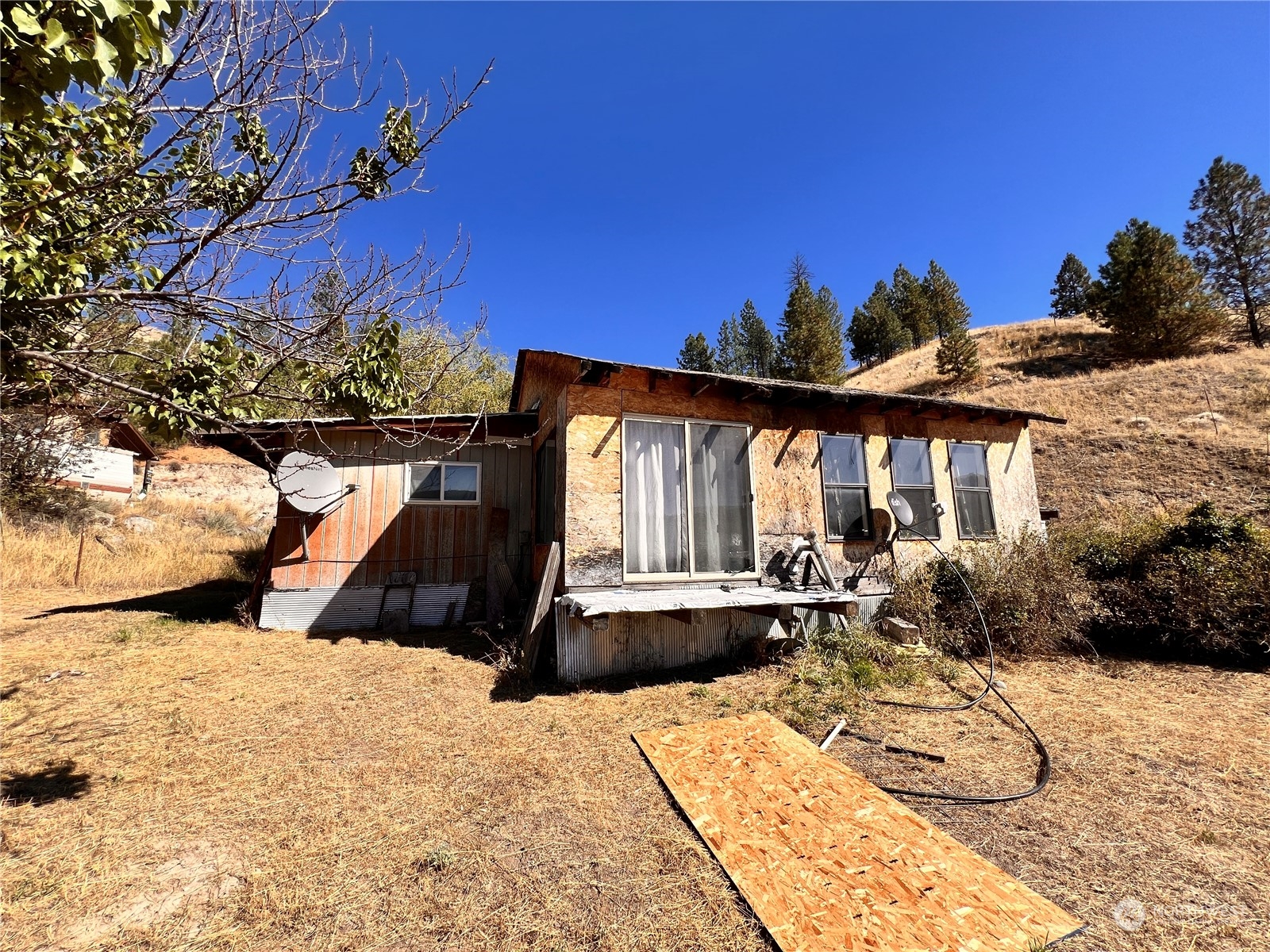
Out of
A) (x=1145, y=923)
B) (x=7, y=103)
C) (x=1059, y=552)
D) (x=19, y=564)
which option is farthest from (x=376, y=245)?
(x=19, y=564)

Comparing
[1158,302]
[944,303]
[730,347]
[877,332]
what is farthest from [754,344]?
[1158,302]

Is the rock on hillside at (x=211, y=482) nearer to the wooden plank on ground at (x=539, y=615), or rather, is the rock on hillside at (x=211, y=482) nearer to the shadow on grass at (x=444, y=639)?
the shadow on grass at (x=444, y=639)

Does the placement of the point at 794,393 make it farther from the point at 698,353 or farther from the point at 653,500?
the point at 698,353

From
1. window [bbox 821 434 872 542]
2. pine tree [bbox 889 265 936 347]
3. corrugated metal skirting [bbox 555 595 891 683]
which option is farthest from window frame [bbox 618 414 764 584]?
pine tree [bbox 889 265 936 347]

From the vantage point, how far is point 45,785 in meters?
3.79

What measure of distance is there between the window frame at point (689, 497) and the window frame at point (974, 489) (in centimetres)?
443

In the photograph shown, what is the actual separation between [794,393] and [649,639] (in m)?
4.29

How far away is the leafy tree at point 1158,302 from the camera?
85.9ft

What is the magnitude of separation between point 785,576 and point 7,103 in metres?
7.88

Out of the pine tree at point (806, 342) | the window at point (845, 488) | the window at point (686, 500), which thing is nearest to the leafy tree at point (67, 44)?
the window at point (686, 500)

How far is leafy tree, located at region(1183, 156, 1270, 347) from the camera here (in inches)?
1135

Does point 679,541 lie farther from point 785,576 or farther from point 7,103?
point 7,103

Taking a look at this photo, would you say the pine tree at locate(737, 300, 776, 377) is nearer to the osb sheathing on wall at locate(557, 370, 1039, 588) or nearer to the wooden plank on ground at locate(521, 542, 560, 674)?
the osb sheathing on wall at locate(557, 370, 1039, 588)

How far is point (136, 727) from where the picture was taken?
4816mm
